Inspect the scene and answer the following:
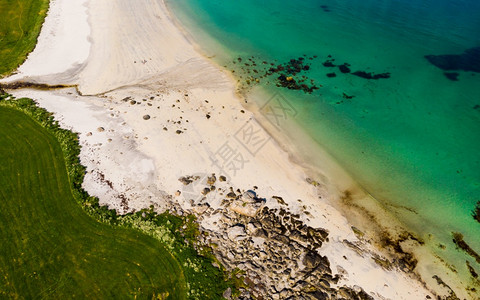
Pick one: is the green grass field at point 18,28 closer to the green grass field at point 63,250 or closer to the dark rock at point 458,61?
the green grass field at point 63,250

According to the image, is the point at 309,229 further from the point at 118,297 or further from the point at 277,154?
the point at 118,297

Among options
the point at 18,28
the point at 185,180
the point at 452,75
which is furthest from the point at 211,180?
the point at 452,75

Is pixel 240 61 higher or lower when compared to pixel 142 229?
higher

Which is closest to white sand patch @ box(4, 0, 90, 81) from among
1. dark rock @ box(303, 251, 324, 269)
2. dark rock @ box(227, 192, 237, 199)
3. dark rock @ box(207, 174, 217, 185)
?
dark rock @ box(207, 174, 217, 185)

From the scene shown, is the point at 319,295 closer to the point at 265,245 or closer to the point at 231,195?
the point at 265,245

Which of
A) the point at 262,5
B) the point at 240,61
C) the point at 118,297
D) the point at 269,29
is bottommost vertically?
the point at 118,297

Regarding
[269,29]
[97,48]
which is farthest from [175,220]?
[269,29]
